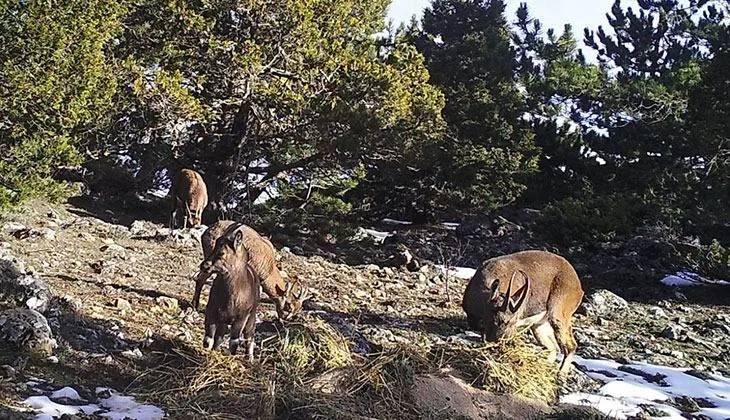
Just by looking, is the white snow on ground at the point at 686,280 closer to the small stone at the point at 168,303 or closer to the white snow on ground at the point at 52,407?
the small stone at the point at 168,303

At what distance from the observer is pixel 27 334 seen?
6.74m

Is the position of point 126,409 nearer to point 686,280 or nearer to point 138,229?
point 138,229

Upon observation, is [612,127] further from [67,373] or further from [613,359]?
[67,373]

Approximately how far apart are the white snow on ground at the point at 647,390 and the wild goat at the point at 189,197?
29.9ft

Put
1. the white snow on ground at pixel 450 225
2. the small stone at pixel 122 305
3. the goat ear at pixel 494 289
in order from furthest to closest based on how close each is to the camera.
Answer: the white snow on ground at pixel 450 225 → the goat ear at pixel 494 289 → the small stone at pixel 122 305

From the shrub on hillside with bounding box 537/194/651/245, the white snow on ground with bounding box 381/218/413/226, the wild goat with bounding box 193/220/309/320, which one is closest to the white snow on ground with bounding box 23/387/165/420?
the wild goat with bounding box 193/220/309/320

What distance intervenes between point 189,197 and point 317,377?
1025 cm

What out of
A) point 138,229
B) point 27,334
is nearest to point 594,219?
point 138,229

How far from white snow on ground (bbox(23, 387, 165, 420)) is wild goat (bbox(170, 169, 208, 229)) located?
10149mm

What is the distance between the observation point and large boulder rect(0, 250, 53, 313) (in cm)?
783

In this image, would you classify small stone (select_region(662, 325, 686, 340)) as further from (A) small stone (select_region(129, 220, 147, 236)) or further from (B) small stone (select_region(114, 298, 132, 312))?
(A) small stone (select_region(129, 220, 147, 236))

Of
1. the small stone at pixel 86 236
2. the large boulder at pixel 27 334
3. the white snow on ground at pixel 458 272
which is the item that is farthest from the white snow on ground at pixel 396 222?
the large boulder at pixel 27 334

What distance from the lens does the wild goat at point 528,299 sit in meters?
8.85

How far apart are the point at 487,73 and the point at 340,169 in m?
8.26
